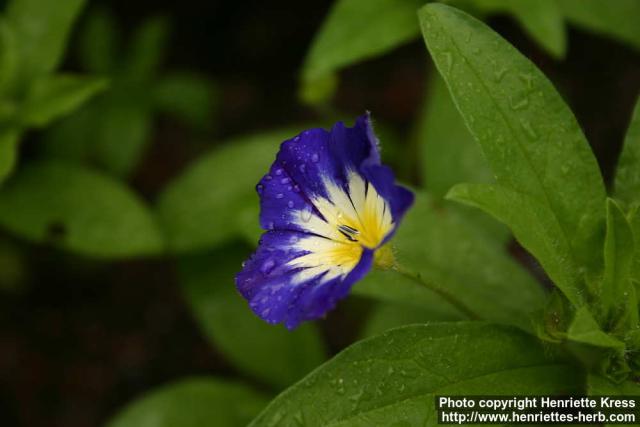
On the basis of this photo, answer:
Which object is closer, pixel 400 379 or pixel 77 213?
pixel 400 379

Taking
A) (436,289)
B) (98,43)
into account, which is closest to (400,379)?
(436,289)

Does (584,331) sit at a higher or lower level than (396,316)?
higher

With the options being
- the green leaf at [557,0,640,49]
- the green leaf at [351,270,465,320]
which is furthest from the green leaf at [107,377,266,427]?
the green leaf at [557,0,640,49]

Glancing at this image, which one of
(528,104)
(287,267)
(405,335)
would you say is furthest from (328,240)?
(528,104)

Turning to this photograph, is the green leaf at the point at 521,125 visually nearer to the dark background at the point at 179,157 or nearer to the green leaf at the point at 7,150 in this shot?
the green leaf at the point at 7,150

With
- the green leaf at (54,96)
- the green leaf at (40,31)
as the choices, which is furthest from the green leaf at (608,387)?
the green leaf at (40,31)

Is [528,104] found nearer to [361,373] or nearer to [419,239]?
[419,239]

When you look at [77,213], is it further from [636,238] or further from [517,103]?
[636,238]

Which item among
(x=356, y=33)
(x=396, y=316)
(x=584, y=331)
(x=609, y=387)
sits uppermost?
(x=356, y=33)
